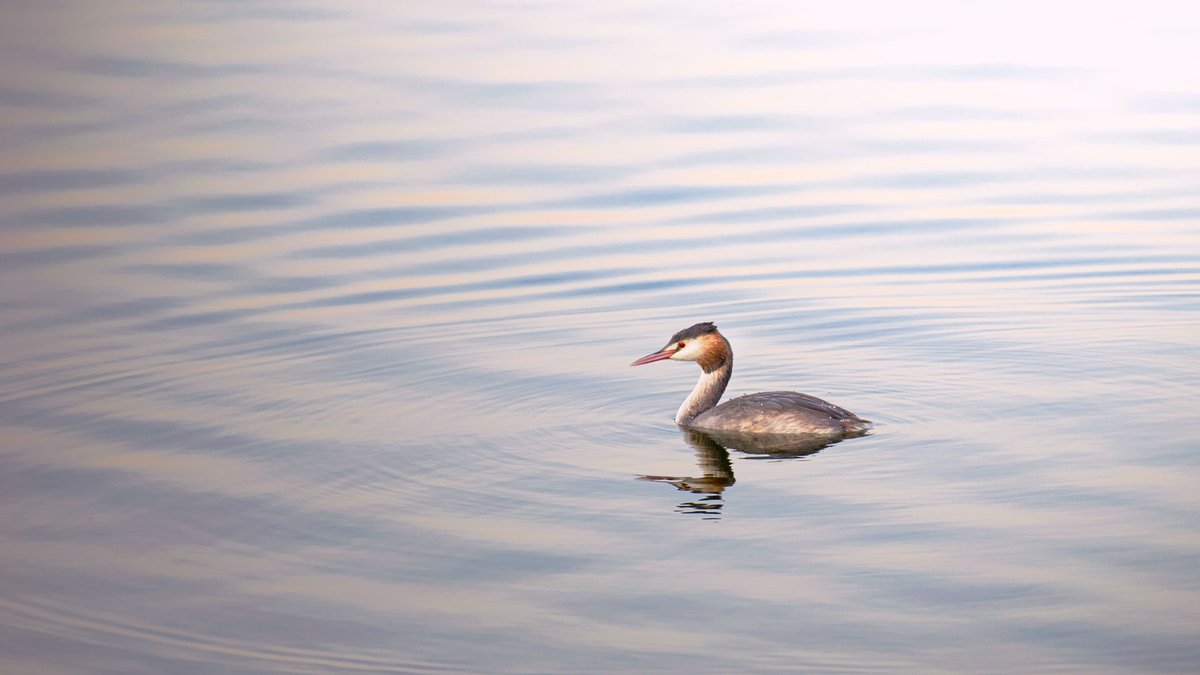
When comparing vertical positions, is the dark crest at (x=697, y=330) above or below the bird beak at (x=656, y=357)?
above

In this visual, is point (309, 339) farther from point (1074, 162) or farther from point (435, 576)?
point (1074, 162)

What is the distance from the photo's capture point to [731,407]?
42.3 ft

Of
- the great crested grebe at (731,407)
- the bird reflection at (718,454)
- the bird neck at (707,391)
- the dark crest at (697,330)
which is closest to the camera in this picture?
the bird reflection at (718,454)

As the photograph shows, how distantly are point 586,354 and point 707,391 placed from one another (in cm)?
171

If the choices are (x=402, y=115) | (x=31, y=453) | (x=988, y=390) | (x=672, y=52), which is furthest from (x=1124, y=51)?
(x=31, y=453)

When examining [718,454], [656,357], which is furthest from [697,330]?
[718,454]

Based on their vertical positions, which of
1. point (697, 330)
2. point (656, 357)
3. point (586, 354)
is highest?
point (586, 354)

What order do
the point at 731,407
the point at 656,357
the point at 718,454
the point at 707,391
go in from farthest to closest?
1. the point at 656,357
2. the point at 707,391
3. the point at 731,407
4. the point at 718,454

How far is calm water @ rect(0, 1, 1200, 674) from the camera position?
30.8ft

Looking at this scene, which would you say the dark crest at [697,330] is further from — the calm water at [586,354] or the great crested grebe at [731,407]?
the calm water at [586,354]

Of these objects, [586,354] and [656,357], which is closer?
[656,357]

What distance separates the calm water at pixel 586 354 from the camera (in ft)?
30.8

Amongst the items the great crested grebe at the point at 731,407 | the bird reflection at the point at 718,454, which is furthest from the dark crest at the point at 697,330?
the bird reflection at the point at 718,454

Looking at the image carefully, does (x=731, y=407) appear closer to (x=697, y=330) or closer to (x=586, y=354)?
(x=697, y=330)
